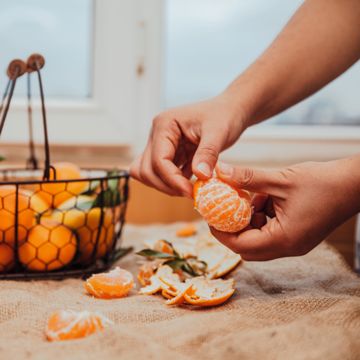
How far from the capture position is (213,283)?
64cm

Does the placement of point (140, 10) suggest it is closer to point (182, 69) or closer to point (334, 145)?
point (182, 69)

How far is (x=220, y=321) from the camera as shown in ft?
1.62

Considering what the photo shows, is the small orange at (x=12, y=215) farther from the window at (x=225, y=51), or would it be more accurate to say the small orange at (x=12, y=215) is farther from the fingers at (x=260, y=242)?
the window at (x=225, y=51)

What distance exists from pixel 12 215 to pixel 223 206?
276 millimetres

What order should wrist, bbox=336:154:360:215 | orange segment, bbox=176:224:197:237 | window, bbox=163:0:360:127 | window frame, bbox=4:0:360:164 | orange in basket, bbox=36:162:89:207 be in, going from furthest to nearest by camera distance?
window, bbox=163:0:360:127 < window frame, bbox=4:0:360:164 < orange segment, bbox=176:224:197:237 < orange in basket, bbox=36:162:89:207 < wrist, bbox=336:154:360:215

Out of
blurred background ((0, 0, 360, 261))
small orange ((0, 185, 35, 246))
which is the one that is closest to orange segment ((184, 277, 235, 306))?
small orange ((0, 185, 35, 246))

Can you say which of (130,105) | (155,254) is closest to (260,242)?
(155,254)

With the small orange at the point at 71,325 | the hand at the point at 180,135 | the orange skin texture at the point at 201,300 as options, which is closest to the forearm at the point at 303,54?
the hand at the point at 180,135

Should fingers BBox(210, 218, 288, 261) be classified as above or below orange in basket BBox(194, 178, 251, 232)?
below

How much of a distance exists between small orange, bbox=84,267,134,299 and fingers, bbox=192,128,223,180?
0.51ft

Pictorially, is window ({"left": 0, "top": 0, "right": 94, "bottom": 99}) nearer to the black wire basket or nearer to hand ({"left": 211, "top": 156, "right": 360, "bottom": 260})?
the black wire basket

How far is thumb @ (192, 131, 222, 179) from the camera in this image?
62 cm

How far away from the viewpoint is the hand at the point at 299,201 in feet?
1.80

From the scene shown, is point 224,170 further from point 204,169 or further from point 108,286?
point 108,286
